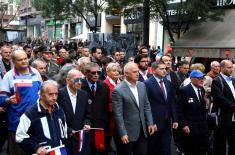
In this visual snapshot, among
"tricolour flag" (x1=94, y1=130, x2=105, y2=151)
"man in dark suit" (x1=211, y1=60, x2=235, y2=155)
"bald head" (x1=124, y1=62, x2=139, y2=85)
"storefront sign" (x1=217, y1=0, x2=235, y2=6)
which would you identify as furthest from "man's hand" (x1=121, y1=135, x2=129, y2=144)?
"storefront sign" (x1=217, y1=0, x2=235, y2=6)

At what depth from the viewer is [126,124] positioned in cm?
655

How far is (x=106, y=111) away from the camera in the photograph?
6.91m

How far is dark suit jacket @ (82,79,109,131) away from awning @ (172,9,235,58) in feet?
35.5

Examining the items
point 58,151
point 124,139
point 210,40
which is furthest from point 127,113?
point 210,40

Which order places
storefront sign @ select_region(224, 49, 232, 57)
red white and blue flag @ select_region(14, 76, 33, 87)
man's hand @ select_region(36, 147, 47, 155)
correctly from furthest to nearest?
storefront sign @ select_region(224, 49, 232, 57)
red white and blue flag @ select_region(14, 76, 33, 87)
man's hand @ select_region(36, 147, 47, 155)

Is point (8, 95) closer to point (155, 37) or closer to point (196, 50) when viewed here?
point (196, 50)

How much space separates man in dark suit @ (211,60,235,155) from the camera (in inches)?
Answer: 311

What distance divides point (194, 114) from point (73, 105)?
247cm

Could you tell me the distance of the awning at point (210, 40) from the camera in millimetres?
17875

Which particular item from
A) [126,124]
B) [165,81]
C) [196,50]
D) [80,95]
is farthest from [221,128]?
[196,50]

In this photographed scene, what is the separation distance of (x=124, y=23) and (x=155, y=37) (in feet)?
21.9

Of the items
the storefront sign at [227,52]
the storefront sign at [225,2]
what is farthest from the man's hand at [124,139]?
the storefront sign at [225,2]

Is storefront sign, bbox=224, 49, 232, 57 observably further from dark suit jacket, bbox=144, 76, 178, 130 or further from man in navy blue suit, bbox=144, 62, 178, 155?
dark suit jacket, bbox=144, 76, 178, 130

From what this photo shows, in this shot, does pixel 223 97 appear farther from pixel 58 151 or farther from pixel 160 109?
pixel 58 151
